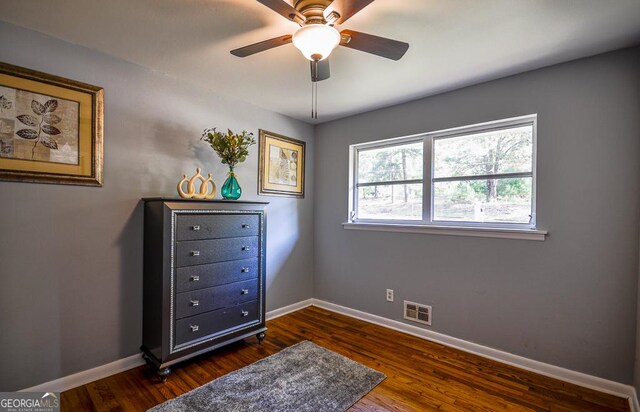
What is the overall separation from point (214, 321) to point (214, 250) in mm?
575

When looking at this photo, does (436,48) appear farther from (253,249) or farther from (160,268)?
(160,268)

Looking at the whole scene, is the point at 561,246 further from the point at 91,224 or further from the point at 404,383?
the point at 91,224

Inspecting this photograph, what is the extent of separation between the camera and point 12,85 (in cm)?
180

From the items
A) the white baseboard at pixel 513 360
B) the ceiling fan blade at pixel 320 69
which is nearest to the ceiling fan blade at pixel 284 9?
the ceiling fan blade at pixel 320 69

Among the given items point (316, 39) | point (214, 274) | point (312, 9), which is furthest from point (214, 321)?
point (312, 9)

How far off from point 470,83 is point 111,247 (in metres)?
3.18

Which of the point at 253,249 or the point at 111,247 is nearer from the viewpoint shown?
the point at 111,247

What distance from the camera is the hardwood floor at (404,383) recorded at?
186 cm

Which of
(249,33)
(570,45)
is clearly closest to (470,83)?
(570,45)

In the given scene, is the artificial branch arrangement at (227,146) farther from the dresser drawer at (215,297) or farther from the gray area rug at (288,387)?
the gray area rug at (288,387)

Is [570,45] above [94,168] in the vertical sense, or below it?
above

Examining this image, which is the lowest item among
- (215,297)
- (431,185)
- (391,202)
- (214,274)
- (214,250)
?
(215,297)

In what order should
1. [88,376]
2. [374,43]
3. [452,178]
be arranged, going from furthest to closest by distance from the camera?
[452,178], [88,376], [374,43]

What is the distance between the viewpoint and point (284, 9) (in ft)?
4.41
